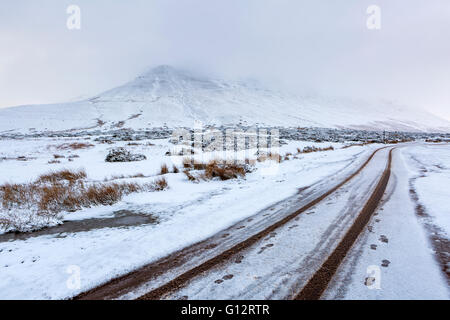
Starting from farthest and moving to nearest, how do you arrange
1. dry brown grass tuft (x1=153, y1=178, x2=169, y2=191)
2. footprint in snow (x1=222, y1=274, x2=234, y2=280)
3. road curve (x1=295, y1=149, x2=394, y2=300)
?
dry brown grass tuft (x1=153, y1=178, x2=169, y2=191) < footprint in snow (x1=222, y1=274, x2=234, y2=280) < road curve (x1=295, y1=149, x2=394, y2=300)

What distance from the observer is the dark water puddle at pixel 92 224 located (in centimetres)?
331

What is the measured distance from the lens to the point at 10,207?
443 centimetres

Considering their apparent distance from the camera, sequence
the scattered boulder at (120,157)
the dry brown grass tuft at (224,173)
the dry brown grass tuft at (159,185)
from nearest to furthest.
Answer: the dry brown grass tuft at (159,185) → the dry brown grass tuft at (224,173) → the scattered boulder at (120,157)

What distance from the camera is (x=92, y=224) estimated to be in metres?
3.72

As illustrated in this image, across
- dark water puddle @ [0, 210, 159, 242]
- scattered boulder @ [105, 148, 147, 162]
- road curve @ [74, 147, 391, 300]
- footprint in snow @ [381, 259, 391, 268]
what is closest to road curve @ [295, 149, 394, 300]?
road curve @ [74, 147, 391, 300]

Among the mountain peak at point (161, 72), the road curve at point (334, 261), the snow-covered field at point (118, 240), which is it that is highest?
the mountain peak at point (161, 72)

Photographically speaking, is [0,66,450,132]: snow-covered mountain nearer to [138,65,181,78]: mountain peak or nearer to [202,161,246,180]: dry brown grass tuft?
[138,65,181,78]: mountain peak

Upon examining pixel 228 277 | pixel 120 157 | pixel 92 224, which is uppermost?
pixel 120 157

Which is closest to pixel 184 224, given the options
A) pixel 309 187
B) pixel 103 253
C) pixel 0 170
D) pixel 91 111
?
pixel 103 253

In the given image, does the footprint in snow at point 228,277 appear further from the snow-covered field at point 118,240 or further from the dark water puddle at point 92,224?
the dark water puddle at point 92,224

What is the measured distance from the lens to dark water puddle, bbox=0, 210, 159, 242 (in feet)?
10.9

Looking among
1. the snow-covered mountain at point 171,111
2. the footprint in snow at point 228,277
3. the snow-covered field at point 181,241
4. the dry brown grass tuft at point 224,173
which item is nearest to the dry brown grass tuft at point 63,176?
the snow-covered field at point 181,241

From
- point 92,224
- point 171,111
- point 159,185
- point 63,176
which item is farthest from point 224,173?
point 171,111

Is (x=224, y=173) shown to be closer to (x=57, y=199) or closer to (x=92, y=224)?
(x=92, y=224)
